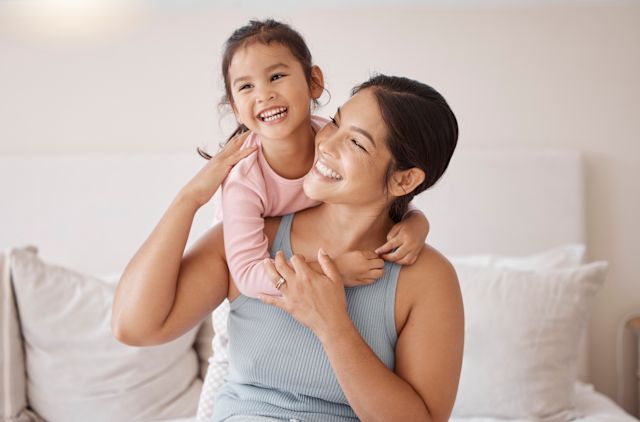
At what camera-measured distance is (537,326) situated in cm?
249

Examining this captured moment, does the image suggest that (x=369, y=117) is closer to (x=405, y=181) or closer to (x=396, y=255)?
(x=405, y=181)

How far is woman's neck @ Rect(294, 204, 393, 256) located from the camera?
5.21 feet

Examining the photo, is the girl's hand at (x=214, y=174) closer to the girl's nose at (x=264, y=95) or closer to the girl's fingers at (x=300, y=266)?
the girl's nose at (x=264, y=95)

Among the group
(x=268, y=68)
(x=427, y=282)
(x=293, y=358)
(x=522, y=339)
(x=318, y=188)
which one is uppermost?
(x=268, y=68)

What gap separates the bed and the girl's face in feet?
3.87

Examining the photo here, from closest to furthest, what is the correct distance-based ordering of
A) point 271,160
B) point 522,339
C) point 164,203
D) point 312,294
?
point 312,294, point 271,160, point 522,339, point 164,203

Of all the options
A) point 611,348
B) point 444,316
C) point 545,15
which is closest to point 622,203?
point 611,348

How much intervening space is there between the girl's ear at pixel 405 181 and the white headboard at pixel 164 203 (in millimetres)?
1518

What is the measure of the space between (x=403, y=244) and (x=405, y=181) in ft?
0.40

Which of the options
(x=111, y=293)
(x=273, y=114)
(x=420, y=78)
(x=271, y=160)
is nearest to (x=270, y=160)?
(x=271, y=160)

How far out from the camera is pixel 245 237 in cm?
150

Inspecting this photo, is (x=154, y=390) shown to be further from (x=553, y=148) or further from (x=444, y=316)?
(x=553, y=148)

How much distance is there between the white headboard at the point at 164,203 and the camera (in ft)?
9.89

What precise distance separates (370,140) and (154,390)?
1.43 meters
